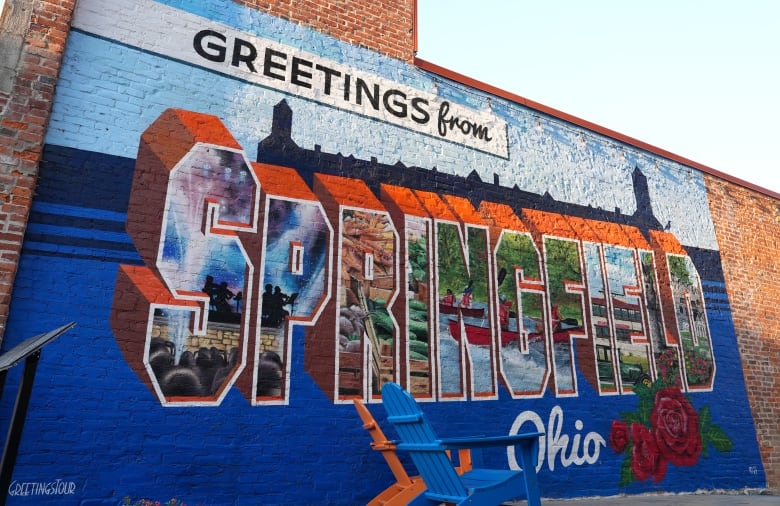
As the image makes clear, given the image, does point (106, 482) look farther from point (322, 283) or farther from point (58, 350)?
point (322, 283)

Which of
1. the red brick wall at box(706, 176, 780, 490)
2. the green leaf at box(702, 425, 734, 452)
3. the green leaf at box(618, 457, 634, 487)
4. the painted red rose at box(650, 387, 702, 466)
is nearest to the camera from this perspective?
the green leaf at box(618, 457, 634, 487)

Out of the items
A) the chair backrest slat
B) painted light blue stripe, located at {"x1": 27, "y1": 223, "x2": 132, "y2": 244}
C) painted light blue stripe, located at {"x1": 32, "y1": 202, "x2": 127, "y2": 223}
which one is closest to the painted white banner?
painted light blue stripe, located at {"x1": 32, "y1": 202, "x2": 127, "y2": 223}

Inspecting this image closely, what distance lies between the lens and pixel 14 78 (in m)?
4.01

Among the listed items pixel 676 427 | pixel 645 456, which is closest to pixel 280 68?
pixel 645 456

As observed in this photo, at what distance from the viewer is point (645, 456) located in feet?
20.1

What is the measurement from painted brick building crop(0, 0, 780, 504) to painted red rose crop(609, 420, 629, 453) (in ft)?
0.07

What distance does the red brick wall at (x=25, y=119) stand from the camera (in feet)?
12.2

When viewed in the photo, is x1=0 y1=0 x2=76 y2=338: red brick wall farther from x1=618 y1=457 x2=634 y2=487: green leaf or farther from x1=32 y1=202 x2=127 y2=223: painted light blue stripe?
x1=618 y1=457 x2=634 y2=487: green leaf

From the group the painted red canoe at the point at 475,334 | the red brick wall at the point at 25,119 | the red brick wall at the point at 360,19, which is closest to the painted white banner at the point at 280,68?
the red brick wall at the point at 25,119

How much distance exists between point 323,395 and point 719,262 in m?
6.26

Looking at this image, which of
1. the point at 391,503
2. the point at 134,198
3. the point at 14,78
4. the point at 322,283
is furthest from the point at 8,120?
the point at 391,503

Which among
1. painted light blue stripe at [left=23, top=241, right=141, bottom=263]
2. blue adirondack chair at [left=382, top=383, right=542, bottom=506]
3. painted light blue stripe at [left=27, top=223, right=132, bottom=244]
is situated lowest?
blue adirondack chair at [left=382, top=383, right=542, bottom=506]

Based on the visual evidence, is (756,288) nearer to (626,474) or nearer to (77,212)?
(626,474)

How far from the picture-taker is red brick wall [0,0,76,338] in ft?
12.2
